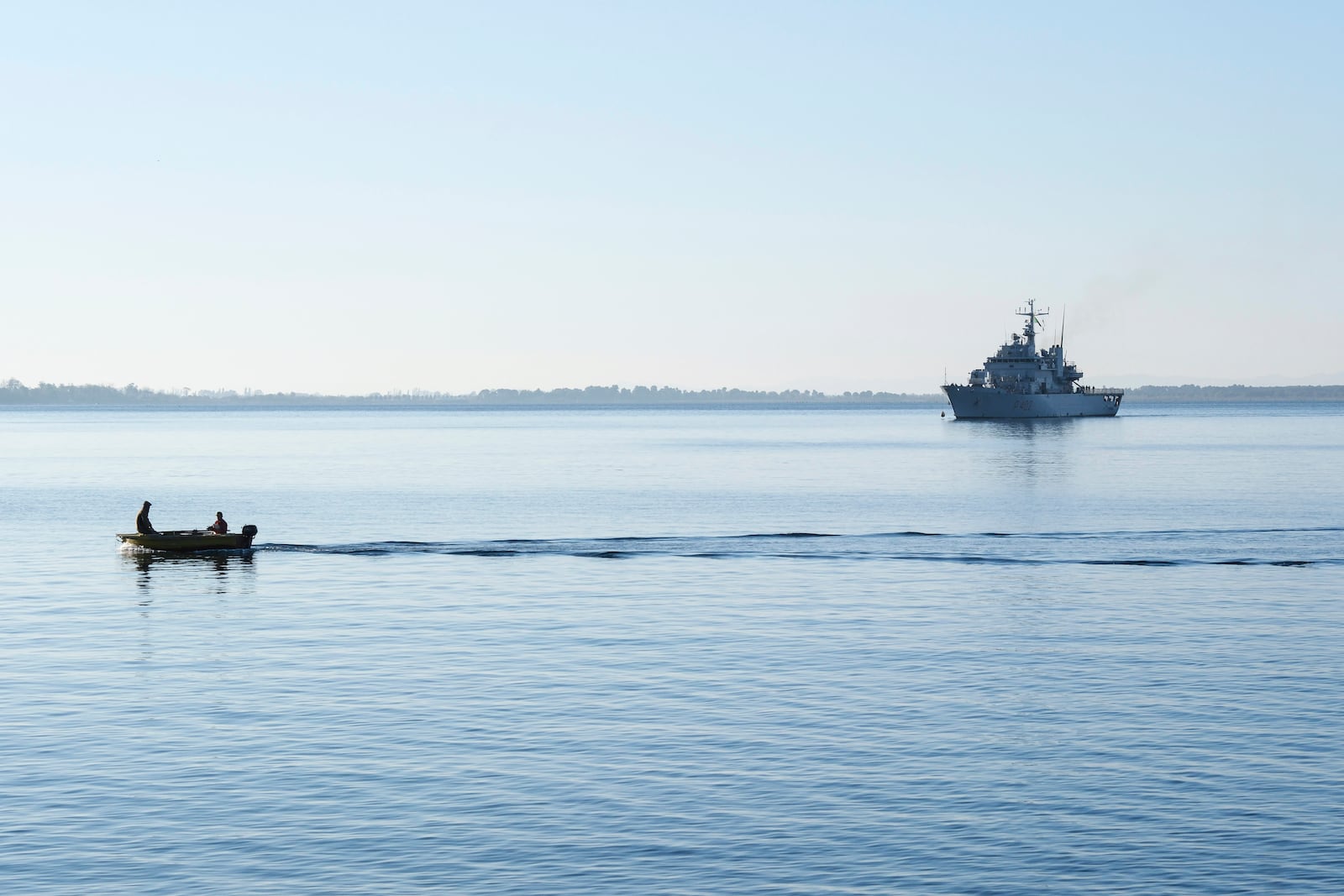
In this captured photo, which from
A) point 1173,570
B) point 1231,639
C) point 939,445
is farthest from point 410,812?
point 939,445

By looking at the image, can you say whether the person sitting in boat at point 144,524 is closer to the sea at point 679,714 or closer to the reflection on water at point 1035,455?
the sea at point 679,714

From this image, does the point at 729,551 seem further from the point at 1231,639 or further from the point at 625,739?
the point at 625,739

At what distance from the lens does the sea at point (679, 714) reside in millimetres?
20188

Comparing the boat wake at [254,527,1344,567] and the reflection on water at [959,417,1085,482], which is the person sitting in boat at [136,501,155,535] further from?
the reflection on water at [959,417,1085,482]

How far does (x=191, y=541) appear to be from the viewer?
198ft

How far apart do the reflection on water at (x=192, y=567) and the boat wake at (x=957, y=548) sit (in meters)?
3.16

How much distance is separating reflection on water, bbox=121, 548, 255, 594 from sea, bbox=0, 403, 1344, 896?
0.35 metres

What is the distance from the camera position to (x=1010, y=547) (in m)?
64.1

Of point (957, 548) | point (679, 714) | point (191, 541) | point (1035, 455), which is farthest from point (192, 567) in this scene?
point (1035, 455)

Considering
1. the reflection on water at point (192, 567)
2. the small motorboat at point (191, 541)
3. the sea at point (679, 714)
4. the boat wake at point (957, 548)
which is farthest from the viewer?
the small motorboat at point (191, 541)

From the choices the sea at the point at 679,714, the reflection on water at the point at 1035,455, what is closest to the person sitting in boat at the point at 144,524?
the sea at the point at 679,714

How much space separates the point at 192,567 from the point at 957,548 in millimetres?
30398

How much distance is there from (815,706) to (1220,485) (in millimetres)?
78490

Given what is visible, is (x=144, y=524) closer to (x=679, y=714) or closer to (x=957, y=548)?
(x=957, y=548)
